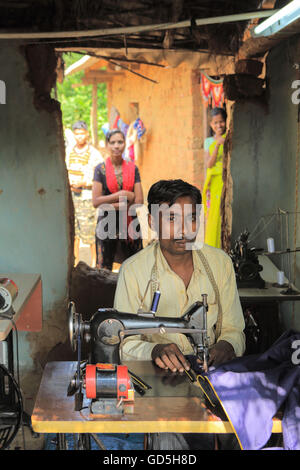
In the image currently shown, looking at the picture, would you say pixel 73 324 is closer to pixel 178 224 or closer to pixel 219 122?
pixel 178 224

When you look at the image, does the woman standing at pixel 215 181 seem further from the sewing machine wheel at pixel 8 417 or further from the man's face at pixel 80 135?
the sewing machine wheel at pixel 8 417

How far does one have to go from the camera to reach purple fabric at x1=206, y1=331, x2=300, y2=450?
2.05 m

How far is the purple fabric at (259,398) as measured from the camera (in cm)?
205

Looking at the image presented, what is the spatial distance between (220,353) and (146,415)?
0.60 meters

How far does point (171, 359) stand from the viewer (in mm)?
2500

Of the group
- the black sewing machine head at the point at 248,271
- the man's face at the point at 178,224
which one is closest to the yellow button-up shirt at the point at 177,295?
the man's face at the point at 178,224

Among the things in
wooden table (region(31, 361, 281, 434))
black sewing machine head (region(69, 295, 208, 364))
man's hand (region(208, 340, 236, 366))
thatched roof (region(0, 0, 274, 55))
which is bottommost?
wooden table (region(31, 361, 281, 434))

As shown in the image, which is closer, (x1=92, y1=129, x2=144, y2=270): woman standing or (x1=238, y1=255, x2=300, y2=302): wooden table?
(x1=238, y1=255, x2=300, y2=302): wooden table

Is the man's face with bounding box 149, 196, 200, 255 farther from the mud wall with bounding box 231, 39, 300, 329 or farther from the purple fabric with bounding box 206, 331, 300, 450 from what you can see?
the mud wall with bounding box 231, 39, 300, 329

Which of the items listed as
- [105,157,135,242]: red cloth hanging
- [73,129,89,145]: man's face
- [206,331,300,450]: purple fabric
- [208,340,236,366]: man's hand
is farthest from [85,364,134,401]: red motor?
[73,129,89,145]: man's face

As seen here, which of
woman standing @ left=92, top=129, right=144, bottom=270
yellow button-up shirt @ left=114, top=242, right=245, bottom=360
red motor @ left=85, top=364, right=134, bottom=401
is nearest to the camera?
red motor @ left=85, top=364, right=134, bottom=401

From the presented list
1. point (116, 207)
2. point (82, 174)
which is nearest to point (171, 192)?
point (116, 207)

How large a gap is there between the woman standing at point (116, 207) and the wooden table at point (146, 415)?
338 centimetres

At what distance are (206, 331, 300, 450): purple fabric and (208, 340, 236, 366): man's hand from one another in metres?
0.22
